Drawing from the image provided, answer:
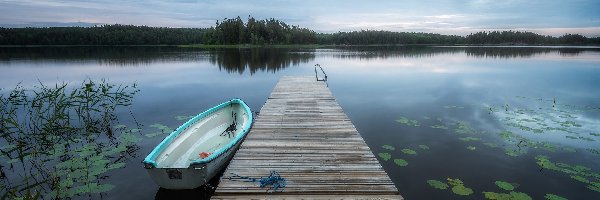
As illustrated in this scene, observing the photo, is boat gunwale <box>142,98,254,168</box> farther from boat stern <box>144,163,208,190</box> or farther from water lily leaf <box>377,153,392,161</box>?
water lily leaf <box>377,153,392,161</box>

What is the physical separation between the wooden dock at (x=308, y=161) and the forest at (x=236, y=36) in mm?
97934

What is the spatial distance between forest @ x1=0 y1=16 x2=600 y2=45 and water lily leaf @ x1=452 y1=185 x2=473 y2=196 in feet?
332

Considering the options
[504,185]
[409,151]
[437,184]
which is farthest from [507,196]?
[409,151]

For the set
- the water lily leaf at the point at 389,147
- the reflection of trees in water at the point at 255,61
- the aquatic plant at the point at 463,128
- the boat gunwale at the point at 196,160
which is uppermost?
the reflection of trees in water at the point at 255,61

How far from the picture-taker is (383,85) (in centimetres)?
2772

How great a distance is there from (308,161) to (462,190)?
13.4 ft

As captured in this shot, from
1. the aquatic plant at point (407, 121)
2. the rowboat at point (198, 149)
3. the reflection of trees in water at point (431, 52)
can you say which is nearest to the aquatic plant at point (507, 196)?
the aquatic plant at point (407, 121)

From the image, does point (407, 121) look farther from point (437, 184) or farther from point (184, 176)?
point (184, 176)

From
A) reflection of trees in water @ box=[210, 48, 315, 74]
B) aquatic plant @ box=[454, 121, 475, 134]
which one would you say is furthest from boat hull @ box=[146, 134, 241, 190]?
reflection of trees in water @ box=[210, 48, 315, 74]

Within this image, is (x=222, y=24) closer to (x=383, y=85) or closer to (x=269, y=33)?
(x=269, y=33)

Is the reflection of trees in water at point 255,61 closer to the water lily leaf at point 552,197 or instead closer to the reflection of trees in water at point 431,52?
the reflection of trees in water at point 431,52

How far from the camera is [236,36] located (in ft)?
370

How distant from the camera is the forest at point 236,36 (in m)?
113

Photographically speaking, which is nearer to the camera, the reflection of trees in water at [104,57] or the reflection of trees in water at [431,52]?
the reflection of trees in water at [104,57]
